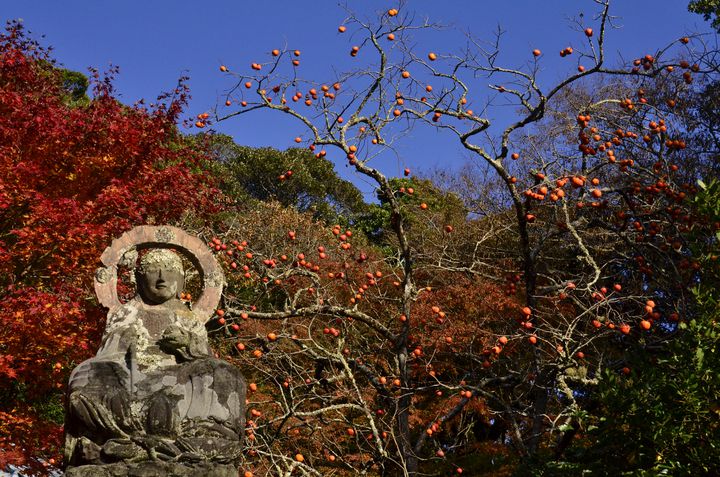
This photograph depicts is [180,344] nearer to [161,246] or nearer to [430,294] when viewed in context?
[161,246]

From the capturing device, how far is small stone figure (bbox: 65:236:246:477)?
13.5 ft

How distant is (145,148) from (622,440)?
21.8ft

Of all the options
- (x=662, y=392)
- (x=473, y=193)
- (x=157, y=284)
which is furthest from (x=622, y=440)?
(x=473, y=193)

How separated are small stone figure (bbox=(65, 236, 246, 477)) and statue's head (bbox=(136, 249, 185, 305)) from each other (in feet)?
0.52

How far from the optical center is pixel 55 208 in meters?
7.58

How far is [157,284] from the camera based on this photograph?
16.6 ft

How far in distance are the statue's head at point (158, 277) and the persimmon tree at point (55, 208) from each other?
99.1 inches

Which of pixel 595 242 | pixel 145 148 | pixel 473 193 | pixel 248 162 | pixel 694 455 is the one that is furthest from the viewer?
pixel 248 162

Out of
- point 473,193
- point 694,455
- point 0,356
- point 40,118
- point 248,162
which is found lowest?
point 0,356

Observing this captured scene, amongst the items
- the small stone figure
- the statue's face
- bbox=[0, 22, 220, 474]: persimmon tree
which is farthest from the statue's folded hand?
bbox=[0, 22, 220, 474]: persimmon tree

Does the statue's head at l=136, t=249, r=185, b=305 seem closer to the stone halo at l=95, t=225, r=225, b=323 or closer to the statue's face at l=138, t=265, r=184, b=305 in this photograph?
the statue's face at l=138, t=265, r=184, b=305

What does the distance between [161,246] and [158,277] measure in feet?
1.01

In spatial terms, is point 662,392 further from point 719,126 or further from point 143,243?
point 719,126

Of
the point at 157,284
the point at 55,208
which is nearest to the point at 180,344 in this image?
the point at 157,284
